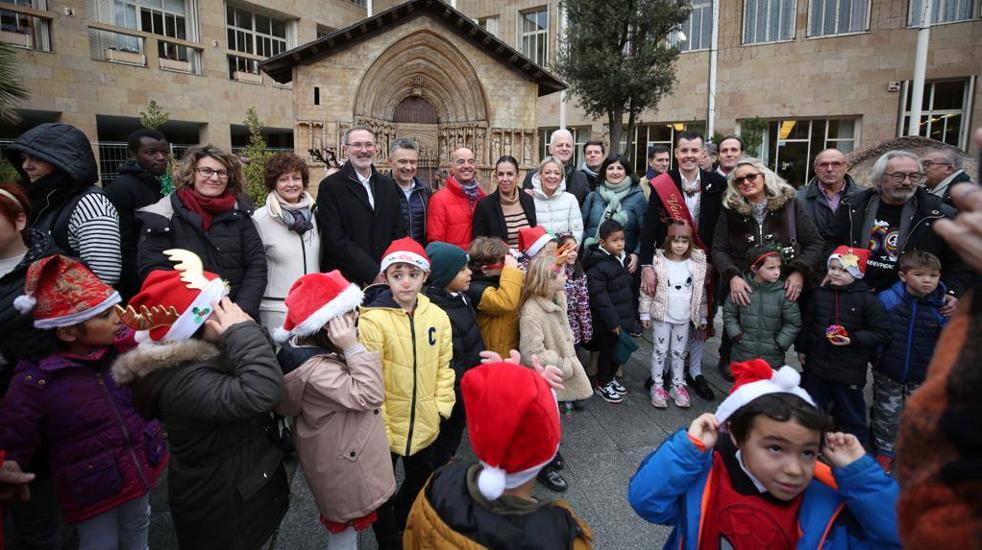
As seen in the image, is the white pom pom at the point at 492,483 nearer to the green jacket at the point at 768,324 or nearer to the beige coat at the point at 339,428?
the beige coat at the point at 339,428

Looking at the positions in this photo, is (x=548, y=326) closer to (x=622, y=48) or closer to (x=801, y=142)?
(x=622, y=48)

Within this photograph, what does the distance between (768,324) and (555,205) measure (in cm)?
187

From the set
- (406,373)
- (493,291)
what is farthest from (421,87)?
(406,373)

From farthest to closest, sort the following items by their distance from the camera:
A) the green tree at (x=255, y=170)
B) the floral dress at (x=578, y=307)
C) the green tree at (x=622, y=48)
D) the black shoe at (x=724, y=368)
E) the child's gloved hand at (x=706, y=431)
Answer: the green tree at (x=622, y=48)
the green tree at (x=255, y=170)
the black shoe at (x=724, y=368)
the floral dress at (x=578, y=307)
the child's gloved hand at (x=706, y=431)

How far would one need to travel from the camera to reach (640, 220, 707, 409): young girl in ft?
13.5

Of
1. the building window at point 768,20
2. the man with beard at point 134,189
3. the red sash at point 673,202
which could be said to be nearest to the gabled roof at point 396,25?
the building window at point 768,20

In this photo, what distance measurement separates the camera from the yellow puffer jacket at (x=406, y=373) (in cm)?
241

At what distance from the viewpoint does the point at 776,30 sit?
16281 millimetres

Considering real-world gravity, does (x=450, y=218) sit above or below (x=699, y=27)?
below

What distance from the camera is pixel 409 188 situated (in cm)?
428

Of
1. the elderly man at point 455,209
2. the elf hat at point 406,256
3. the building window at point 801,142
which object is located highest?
the building window at point 801,142

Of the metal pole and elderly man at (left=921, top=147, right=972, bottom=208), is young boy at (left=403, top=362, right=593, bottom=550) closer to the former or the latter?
elderly man at (left=921, top=147, right=972, bottom=208)

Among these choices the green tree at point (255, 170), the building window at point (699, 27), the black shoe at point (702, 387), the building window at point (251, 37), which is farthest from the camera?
the building window at point (251, 37)

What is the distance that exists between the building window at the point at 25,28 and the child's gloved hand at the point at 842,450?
60.4ft
